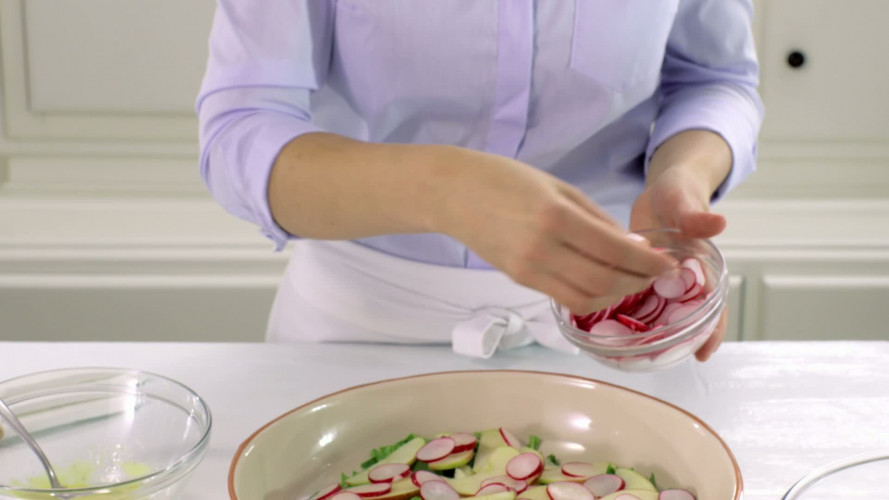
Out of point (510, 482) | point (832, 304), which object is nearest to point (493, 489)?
point (510, 482)

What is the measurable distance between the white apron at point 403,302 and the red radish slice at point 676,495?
0.79 feet

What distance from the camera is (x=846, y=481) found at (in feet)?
1.35

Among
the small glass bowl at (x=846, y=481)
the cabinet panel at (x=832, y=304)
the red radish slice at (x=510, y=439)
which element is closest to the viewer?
the small glass bowl at (x=846, y=481)

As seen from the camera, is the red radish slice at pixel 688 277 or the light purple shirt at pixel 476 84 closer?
the red radish slice at pixel 688 277

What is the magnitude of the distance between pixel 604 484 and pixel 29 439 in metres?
0.33

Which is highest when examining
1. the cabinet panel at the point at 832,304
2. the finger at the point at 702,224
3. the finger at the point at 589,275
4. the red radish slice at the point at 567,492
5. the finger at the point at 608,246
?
the finger at the point at 608,246

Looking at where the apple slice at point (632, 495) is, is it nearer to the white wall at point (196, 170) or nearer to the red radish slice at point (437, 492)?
the red radish slice at point (437, 492)

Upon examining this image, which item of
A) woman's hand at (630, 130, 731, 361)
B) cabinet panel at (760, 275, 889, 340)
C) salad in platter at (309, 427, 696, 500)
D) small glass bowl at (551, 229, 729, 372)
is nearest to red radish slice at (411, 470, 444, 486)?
salad in platter at (309, 427, 696, 500)

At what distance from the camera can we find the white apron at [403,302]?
2.65 ft

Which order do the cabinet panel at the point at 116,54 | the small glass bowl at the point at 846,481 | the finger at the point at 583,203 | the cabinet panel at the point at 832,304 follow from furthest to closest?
the cabinet panel at the point at 116,54
the cabinet panel at the point at 832,304
the finger at the point at 583,203
the small glass bowl at the point at 846,481

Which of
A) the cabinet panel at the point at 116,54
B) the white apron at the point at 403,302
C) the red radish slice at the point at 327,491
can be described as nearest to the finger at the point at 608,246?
the red radish slice at the point at 327,491

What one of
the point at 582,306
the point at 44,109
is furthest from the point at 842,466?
the point at 44,109

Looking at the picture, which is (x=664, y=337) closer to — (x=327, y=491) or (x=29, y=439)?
(x=327, y=491)

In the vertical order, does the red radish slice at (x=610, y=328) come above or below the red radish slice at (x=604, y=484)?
above
